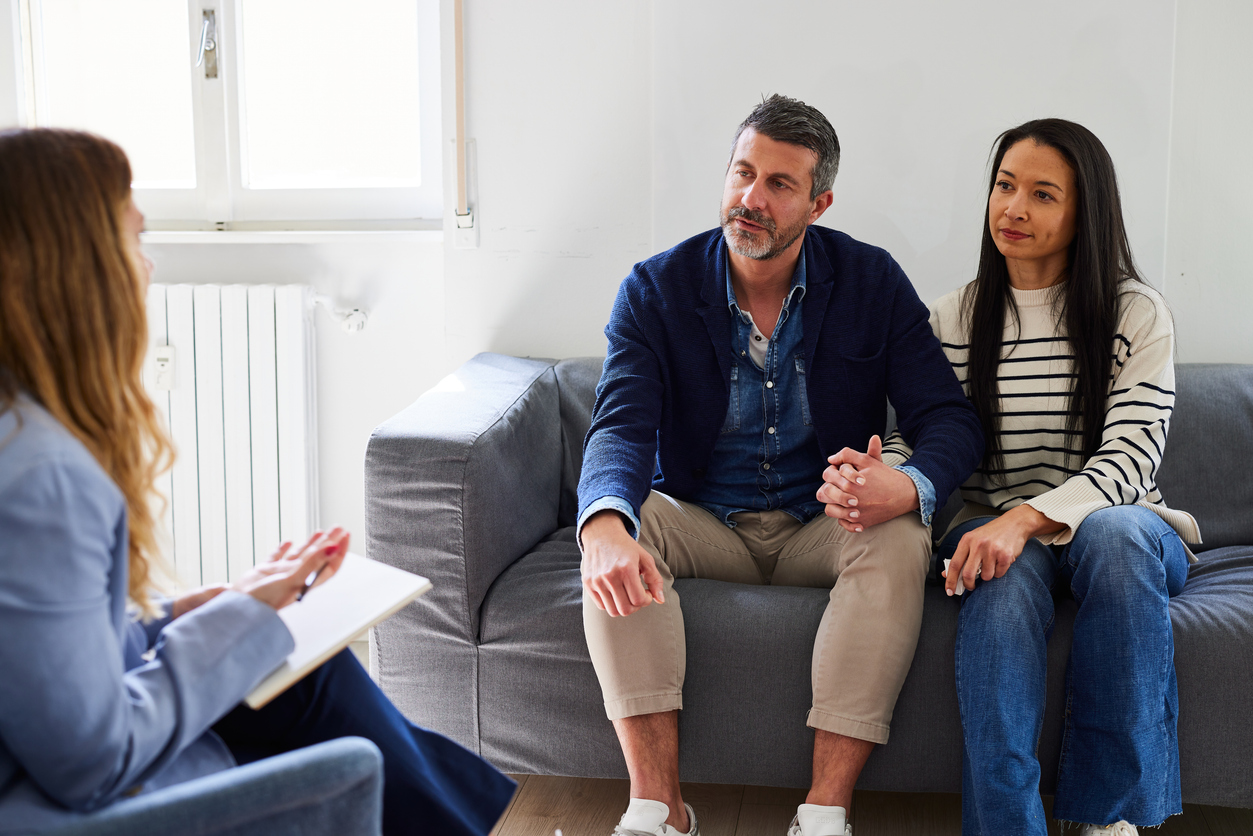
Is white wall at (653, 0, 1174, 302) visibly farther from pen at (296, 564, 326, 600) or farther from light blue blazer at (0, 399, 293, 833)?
light blue blazer at (0, 399, 293, 833)

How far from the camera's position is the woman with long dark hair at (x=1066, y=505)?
4.40 ft

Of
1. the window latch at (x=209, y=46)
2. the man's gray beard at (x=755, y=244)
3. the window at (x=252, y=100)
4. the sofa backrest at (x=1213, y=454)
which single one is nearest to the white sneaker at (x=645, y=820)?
the man's gray beard at (x=755, y=244)

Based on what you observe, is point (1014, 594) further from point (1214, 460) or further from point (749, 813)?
point (1214, 460)

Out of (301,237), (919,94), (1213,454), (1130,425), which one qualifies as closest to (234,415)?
(301,237)

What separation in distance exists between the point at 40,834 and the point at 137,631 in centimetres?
27

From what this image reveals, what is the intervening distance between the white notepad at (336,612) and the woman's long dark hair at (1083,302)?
1.10 metres

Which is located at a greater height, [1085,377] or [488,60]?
[488,60]

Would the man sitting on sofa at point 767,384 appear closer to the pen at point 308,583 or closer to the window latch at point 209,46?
the pen at point 308,583

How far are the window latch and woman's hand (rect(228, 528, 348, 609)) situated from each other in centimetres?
199

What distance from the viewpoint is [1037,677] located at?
4.49 ft

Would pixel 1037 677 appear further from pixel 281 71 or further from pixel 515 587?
pixel 281 71

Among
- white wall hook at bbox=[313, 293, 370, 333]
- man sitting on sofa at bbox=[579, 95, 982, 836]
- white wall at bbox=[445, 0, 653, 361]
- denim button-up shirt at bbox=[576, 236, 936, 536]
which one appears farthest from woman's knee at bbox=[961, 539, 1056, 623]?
white wall hook at bbox=[313, 293, 370, 333]

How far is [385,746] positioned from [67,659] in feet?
1.33

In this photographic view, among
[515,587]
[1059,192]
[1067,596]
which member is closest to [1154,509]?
[1067,596]
